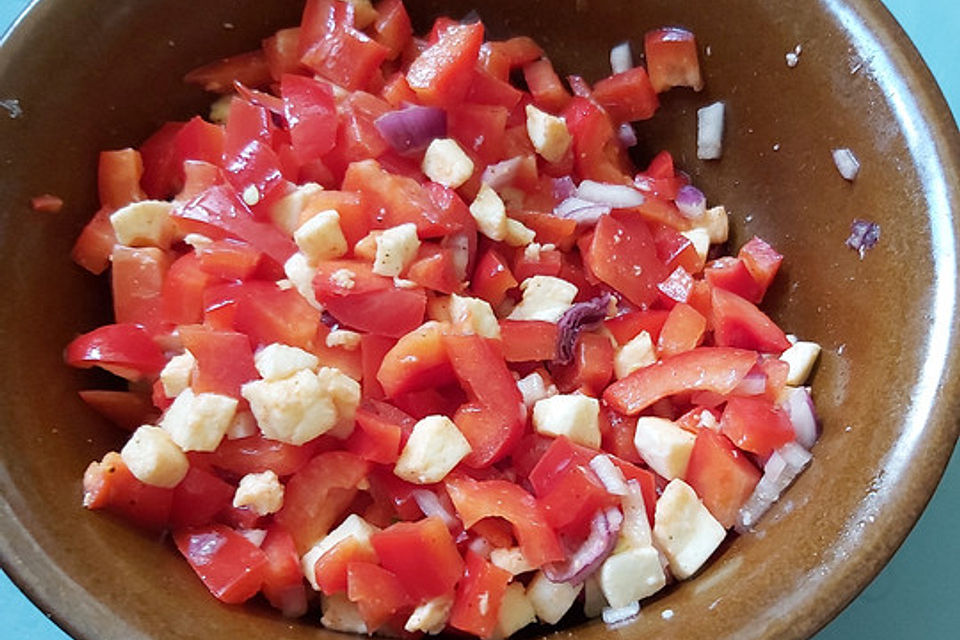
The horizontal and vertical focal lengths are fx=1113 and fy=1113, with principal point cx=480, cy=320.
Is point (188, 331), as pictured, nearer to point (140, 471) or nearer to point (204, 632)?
point (140, 471)

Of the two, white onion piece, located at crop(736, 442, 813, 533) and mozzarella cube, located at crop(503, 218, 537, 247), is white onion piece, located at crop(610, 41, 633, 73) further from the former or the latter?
white onion piece, located at crop(736, 442, 813, 533)

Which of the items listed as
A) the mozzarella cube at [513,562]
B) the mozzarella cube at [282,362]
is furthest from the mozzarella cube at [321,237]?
the mozzarella cube at [513,562]

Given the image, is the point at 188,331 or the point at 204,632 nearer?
the point at 204,632

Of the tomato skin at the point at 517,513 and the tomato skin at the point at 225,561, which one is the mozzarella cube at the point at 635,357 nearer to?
the tomato skin at the point at 517,513

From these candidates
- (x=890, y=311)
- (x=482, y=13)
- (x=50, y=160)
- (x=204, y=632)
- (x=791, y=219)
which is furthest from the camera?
(x=482, y=13)

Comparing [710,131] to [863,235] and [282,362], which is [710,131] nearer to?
[863,235]

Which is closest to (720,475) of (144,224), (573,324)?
(573,324)

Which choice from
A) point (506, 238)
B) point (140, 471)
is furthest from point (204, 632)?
point (506, 238)
